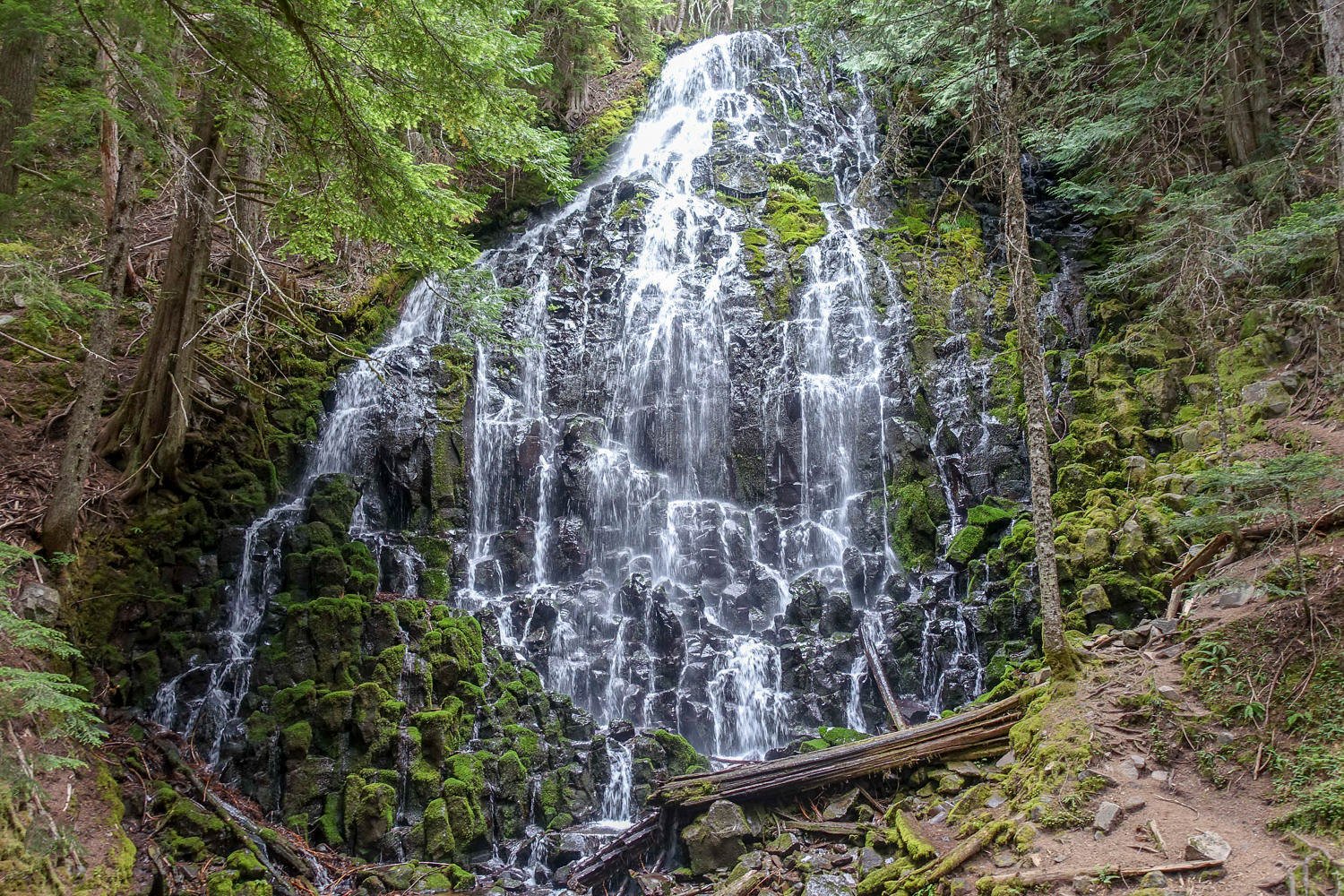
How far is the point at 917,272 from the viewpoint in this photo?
1569cm

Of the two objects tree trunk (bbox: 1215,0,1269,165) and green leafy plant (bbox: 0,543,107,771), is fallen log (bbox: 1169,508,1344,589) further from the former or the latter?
green leafy plant (bbox: 0,543,107,771)

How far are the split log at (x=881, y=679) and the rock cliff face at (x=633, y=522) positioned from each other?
0.20 metres

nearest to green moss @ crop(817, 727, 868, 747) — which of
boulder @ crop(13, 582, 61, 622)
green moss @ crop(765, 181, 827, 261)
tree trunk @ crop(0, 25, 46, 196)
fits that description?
boulder @ crop(13, 582, 61, 622)

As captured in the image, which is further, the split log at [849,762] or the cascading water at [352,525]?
the cascading water at [352,525]

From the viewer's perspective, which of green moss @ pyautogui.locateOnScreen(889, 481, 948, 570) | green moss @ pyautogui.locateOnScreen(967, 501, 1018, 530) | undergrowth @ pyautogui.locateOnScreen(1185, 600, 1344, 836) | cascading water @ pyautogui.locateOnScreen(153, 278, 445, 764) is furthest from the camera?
green moss @ pyautogui.locateOnScreen(889, 481, 948, 570)

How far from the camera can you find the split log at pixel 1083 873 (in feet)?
14.5

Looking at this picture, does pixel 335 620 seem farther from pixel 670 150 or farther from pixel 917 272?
pixel 670 150

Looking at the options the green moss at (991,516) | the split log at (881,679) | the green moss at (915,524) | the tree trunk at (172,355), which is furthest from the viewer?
the green moss at (915,524)

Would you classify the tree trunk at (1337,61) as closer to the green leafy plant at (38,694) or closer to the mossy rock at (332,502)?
the green leafy plant at (38,694)

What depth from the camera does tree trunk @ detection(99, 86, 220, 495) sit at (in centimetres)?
861

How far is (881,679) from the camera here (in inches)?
409

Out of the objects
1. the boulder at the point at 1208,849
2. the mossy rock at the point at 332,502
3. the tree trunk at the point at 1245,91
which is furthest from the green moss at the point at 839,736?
the tree trunk at the point at 1245,91

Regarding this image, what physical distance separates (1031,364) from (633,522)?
25.9 feet

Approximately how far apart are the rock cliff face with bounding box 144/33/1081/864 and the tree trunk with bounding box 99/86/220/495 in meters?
1.60
